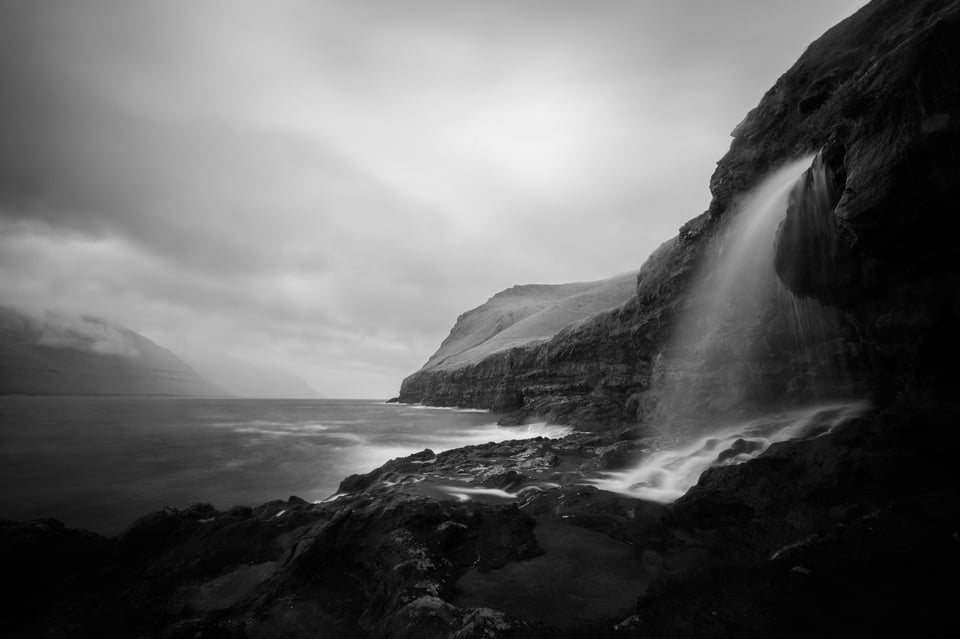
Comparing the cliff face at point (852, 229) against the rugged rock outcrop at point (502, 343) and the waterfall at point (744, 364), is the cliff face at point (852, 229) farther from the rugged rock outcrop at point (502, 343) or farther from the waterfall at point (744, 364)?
the rugged rock outcrop at point (502, 343)

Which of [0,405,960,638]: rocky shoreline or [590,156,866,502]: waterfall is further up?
[590,156,866,502]: waterfall

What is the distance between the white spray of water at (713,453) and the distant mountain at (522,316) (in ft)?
108

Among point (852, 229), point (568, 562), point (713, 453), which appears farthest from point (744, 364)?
point (568, 562)

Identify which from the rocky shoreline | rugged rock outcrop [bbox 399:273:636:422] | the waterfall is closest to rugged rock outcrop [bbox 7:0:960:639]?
the rocky shoreline

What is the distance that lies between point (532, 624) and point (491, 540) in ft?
8.51

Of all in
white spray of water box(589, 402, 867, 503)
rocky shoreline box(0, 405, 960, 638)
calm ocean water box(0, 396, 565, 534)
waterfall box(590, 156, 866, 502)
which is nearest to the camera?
rocky shoreline box(0, 405, 960, 638)

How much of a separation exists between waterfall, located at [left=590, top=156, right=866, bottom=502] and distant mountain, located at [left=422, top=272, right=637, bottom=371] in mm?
27423

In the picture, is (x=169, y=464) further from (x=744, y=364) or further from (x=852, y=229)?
(x=852, y=229)

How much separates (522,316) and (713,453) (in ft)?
308

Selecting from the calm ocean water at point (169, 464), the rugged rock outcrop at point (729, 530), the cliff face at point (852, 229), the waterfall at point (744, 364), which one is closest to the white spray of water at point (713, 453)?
the waterfall at point (744, 364)

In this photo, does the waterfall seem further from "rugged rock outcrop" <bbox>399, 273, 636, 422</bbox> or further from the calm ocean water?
"rugged rock outcrop" <bbox>399, 273, 636, 422</bbox>

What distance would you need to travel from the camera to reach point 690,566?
5551mm

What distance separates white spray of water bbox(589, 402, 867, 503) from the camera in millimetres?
10414

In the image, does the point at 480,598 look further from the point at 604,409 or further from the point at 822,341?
the point at 604,409
